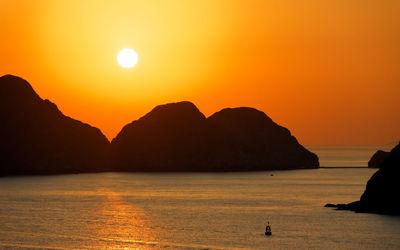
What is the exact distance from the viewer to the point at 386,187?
112 metres

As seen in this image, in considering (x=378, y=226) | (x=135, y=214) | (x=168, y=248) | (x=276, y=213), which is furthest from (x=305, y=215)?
(x=168, y=248)

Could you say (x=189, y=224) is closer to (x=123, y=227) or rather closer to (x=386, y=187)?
(x=123, y=227)

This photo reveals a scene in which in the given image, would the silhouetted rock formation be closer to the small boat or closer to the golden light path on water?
the small boat

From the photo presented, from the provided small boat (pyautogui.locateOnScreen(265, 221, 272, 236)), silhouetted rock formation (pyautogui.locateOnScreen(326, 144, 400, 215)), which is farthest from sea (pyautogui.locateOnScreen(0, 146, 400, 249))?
silhouetted rock formation (pyautogui.locateOnScreen(326, 144, 400, 215))

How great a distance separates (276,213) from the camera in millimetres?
134375

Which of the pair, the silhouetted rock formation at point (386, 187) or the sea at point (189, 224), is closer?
the sea at point (189, 224)

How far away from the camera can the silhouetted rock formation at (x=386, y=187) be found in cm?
11094

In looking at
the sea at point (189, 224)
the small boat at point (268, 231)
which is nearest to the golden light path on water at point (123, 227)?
the sea at point (189, 224)

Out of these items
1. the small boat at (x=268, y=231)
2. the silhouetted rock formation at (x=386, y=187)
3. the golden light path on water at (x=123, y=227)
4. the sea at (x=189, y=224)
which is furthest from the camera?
the silhouetted rock formation at (x=386, y=187)

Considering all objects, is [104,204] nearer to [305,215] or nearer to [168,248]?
[305,215]

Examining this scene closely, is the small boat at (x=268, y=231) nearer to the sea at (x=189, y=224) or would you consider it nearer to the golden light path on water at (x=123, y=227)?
the sea at (x=189, y=224)

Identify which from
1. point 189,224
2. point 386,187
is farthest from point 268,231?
point 386,187

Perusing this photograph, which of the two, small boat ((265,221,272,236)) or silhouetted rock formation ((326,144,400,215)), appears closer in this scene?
small boat ((265,221,272,236))

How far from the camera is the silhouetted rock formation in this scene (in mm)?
110938
